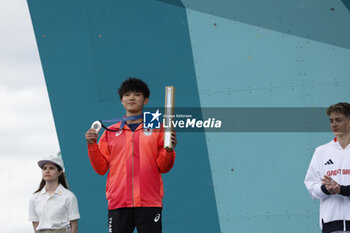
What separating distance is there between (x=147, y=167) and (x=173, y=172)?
4.14 feet

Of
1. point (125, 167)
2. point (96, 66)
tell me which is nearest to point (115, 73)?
point (96, 66)

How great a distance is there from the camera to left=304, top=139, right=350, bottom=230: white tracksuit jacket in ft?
9.61

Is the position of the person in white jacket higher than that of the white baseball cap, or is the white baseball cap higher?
the white baseball cap

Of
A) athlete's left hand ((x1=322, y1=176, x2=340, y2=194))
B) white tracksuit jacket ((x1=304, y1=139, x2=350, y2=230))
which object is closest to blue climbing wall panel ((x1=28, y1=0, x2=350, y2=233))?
white tracksuit jacket ((x1=304, y1=139, x2=350, y2=230))

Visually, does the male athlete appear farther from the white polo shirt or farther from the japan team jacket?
the white polo shirt

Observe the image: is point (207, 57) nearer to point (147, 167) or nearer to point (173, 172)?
point (173, 172)

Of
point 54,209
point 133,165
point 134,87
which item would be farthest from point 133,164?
point 54,209

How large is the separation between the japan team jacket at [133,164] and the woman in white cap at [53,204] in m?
0.48

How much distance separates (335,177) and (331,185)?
0.49ft

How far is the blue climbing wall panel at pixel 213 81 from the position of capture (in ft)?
13.2

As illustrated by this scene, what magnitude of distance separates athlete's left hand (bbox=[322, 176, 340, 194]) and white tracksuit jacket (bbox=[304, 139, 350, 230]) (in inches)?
3.7

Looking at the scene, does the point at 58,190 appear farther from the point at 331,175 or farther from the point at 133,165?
the point at 331,175

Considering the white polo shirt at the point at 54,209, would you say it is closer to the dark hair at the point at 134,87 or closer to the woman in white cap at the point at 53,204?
the woman in white cap at the point at 53,204

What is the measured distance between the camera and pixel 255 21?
422 cm
